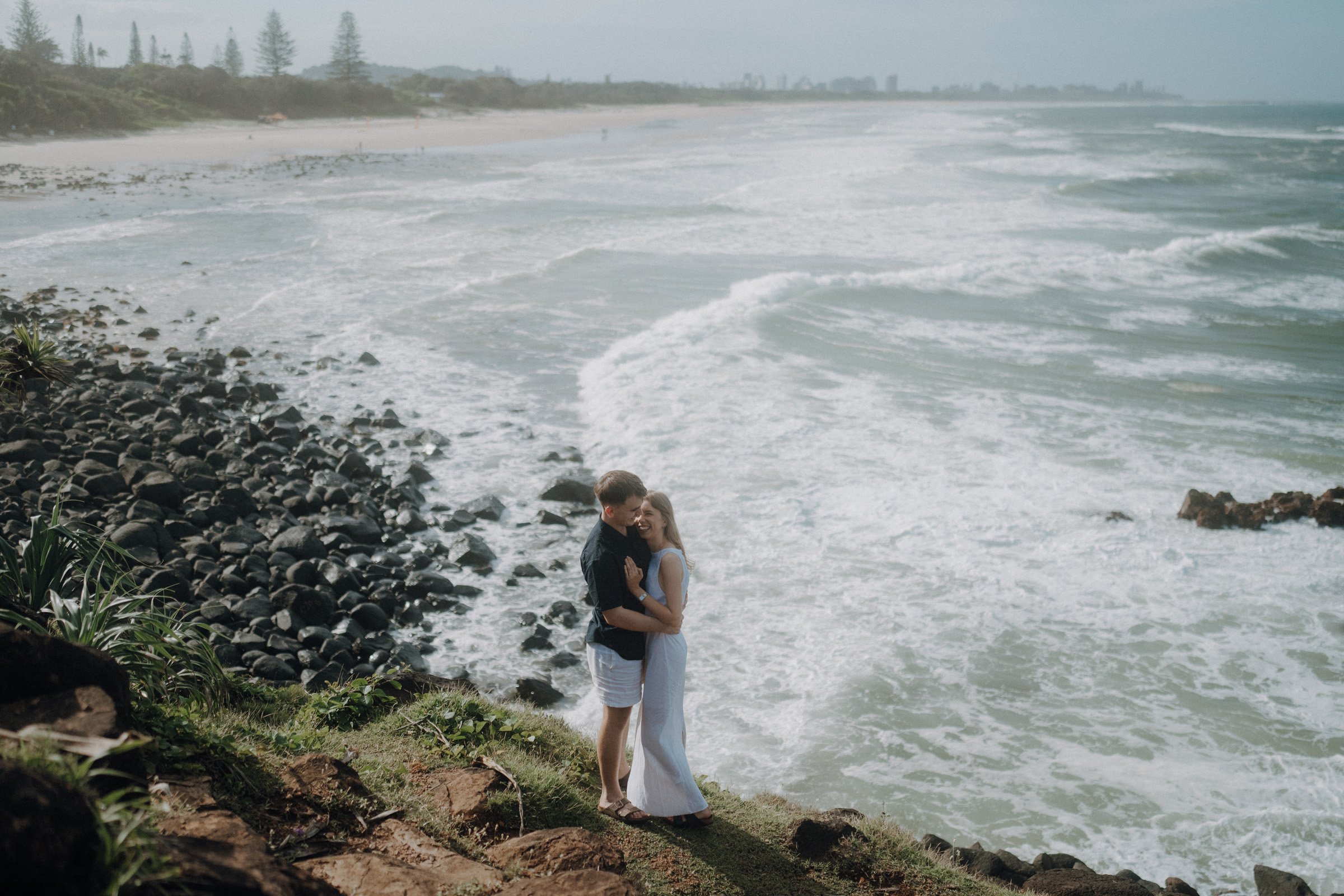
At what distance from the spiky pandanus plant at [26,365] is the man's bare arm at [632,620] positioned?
902cm

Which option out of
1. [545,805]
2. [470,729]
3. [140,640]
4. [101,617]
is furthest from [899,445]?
[101,617]

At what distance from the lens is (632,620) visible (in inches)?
165

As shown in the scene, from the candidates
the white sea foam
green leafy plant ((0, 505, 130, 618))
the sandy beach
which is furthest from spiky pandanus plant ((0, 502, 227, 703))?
the white sea foam

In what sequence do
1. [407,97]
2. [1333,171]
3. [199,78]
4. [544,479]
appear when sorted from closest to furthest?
[544,479] → [1333,171] → [199,78] → [407,97]

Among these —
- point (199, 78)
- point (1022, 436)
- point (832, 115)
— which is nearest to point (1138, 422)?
point (1022, 436)

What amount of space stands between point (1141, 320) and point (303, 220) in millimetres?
23839

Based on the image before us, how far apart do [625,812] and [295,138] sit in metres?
62.3

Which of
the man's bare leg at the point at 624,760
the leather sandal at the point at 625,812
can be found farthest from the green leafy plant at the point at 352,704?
the leather sandal at the point at 625,812

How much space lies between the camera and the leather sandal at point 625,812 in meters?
4.39

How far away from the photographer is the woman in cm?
425

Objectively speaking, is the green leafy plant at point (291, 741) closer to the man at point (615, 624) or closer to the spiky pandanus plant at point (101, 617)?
the spiky pandanus plant at point (101, 617)

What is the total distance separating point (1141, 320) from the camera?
61.6ft

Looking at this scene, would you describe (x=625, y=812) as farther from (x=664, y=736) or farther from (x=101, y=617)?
(x=101, y=617)

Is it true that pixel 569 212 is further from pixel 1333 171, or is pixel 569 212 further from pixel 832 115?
pixel 832 115
